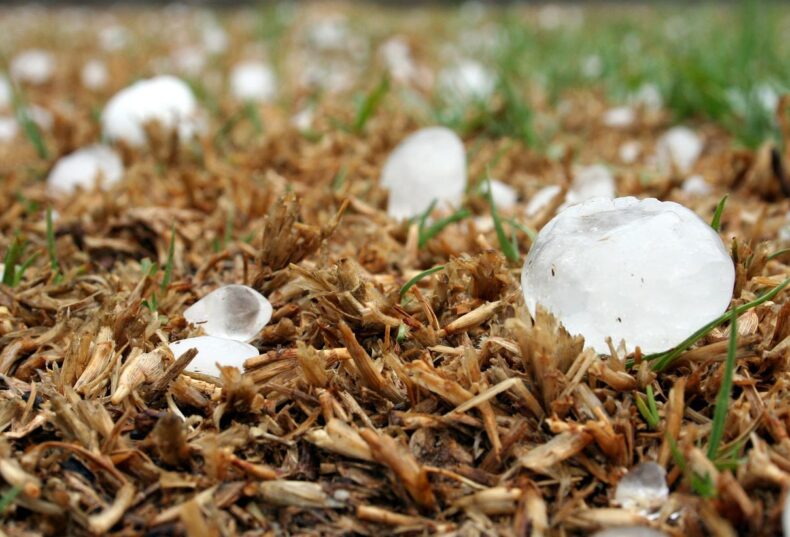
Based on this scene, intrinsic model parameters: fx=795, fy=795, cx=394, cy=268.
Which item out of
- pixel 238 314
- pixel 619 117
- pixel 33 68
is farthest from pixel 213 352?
pixel 33 68

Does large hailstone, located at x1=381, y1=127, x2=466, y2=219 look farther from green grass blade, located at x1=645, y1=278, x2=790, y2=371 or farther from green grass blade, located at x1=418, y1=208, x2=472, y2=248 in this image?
green grass blade, located at x1=645, y1=278, x2=790, y2=371

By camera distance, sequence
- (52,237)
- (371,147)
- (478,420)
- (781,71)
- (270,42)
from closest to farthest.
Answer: (478,420), (52,237), (371,147), (781,71), (270,42)

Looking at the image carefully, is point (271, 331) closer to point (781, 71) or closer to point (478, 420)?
point (478, 420)

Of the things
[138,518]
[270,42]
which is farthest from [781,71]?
[138,518]

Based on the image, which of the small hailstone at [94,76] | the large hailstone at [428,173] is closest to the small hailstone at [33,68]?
the small hailstone at [94,76]

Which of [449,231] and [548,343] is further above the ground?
[548,343]

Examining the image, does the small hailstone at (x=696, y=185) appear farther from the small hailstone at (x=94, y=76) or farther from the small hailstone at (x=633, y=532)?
the small hailstone at (x=94, y=76)

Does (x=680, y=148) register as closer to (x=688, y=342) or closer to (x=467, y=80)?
(x=467, y=80)
